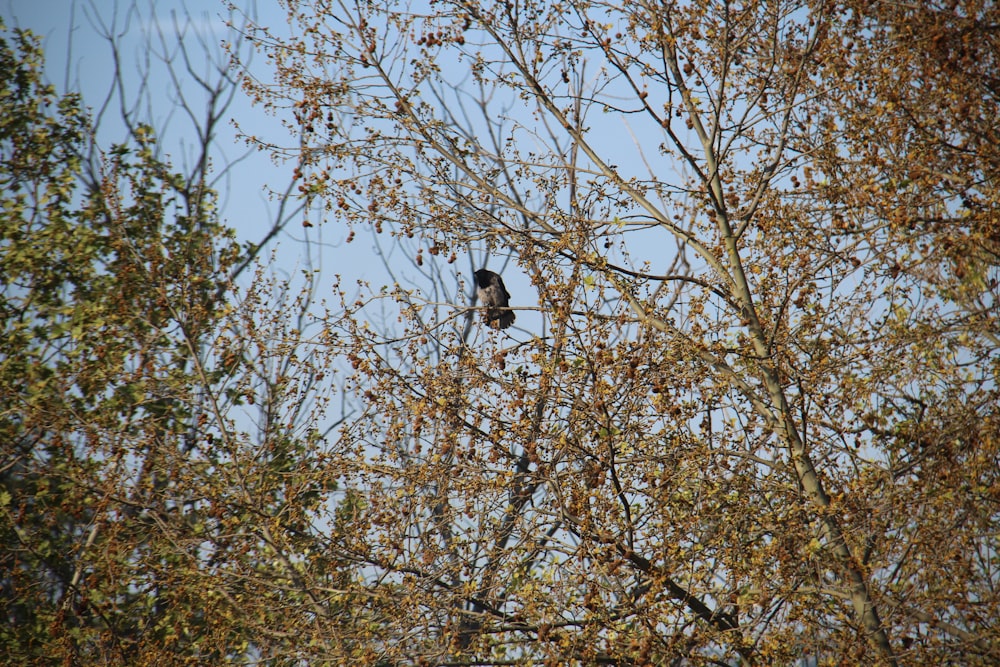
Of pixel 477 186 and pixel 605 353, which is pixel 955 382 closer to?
pixel 605 353

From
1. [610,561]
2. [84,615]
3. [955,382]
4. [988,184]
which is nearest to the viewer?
[610,561]

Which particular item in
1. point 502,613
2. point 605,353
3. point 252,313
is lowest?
point 502,613

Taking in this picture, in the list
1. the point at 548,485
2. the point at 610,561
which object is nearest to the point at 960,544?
the point at 610,561

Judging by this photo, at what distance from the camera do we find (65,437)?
1030cm

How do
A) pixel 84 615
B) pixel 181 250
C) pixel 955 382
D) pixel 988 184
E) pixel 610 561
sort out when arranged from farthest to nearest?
1. pixel 181 250
2. pixel 84 615
3. pixel 988 184
4. pixel 955 382
5. pixel 610 561

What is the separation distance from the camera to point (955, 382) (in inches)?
311

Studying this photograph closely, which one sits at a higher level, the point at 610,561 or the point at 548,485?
the point at 548,485

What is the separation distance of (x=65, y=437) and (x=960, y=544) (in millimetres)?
9552

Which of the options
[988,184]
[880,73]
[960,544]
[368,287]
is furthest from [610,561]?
[988,184]

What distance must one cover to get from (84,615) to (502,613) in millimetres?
5942

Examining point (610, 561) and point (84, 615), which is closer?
point (610, 561)

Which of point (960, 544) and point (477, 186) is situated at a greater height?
point (477, 186)

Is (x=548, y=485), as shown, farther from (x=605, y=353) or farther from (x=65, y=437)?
(x=65, y=437)

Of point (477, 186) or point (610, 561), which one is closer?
point (610, 561)
